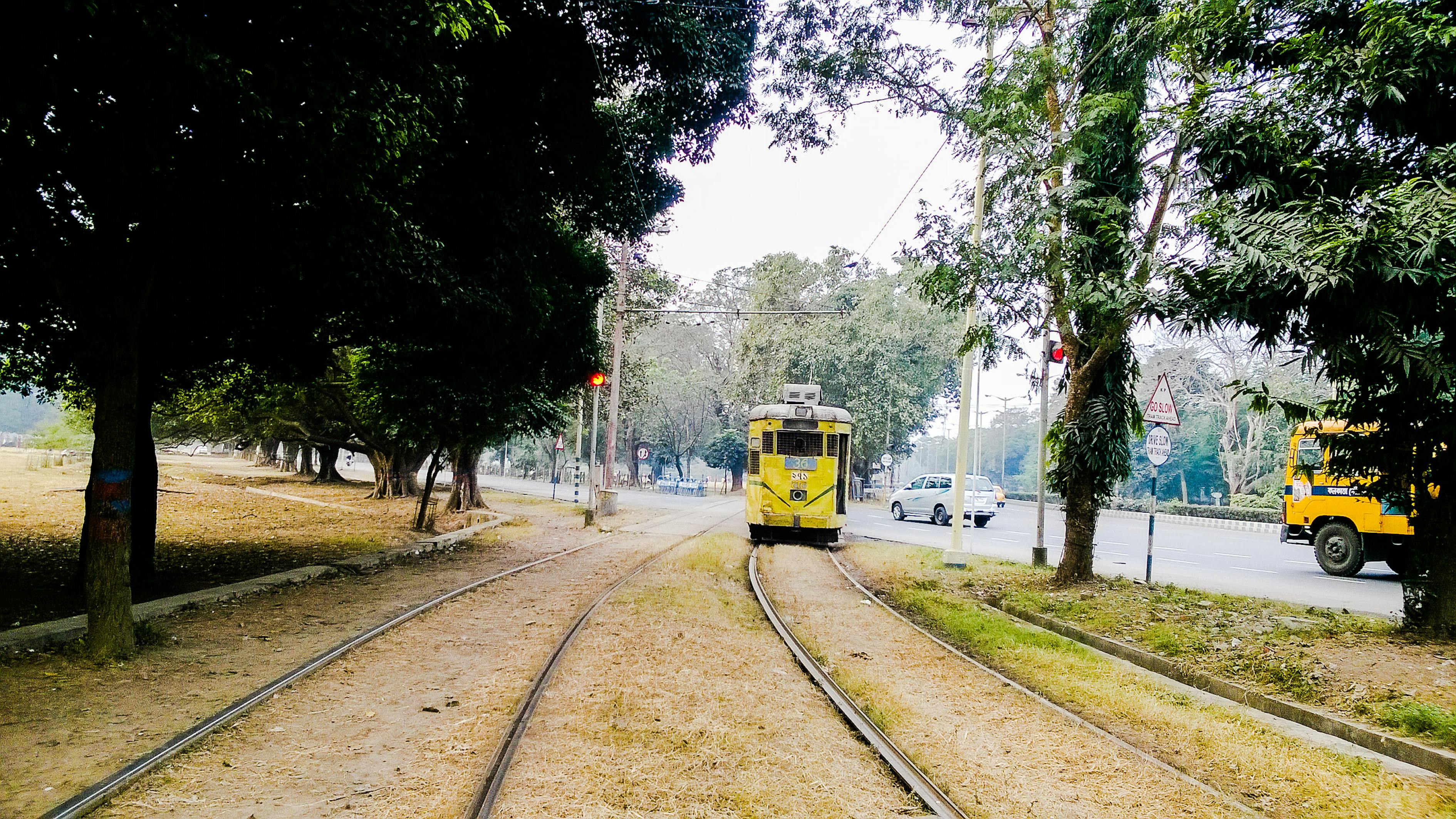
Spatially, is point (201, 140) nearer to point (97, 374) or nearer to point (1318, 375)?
point (97, 374)

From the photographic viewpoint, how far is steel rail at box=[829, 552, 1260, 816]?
4.15 meters

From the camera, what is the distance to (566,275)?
42.4 feet

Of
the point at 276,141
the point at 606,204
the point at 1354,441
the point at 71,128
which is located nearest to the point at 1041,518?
the point at 1354,441

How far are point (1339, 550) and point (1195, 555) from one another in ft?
12.4

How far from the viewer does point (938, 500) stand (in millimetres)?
27734

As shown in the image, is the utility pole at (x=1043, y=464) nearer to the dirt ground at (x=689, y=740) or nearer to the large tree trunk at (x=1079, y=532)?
the large tree trunk at (x=1079, y=532)

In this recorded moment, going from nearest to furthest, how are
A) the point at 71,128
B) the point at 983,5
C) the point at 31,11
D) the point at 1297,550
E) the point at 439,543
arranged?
1. the point at 31,11
2. the point at 71,128
3. the point at 983,5
4. the point at 439,543
5. the point at 1297,550

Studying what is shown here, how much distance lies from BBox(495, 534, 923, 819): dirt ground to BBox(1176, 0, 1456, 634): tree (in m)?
4.81

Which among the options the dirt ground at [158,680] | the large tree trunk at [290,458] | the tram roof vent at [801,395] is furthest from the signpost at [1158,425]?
the large tree trunk at [290,458]

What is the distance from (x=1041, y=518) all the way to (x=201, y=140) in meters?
13.2

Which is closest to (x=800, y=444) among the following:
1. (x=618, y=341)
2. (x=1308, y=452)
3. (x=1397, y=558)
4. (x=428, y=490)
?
(x=428, y=490)

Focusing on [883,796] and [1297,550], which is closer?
[883,796]

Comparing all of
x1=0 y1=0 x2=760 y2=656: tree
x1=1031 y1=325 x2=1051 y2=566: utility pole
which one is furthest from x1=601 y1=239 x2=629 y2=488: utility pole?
x1=1031 y1=325 x2=1051 y2=566: utility pole

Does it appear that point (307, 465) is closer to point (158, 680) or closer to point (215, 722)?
point (158, 680)
